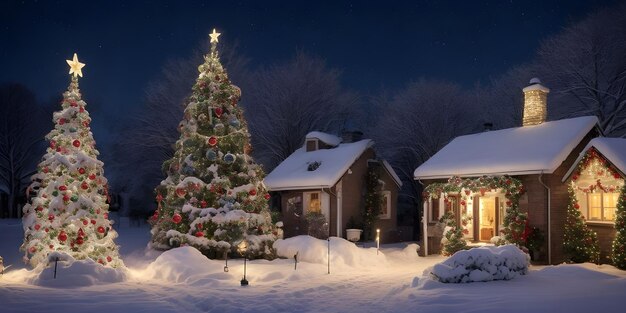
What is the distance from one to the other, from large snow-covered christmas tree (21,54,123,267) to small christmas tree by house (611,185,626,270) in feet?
43.3

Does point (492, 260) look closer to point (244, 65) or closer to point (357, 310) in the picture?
point (357, 310)

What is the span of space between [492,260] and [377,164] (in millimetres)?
13491

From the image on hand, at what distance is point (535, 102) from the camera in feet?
65.6

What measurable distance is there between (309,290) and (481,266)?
12.8 ft

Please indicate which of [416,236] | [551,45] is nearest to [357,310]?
[416,236]

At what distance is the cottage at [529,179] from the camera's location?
1552 centimetres

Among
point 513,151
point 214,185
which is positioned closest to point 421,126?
point 513,151

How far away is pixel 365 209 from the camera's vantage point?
→ 24.5m

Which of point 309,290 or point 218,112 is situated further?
point 218,112

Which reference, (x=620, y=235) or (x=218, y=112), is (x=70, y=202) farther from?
(x=620, y=235)

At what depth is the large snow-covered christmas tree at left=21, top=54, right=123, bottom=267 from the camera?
43.4 feet

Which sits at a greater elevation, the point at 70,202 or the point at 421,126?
the point at 421,126

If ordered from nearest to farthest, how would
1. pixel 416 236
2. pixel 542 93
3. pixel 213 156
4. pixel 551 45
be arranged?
pixel 213 156
pixel 542 93
pixel 551 45
pixel 416 236

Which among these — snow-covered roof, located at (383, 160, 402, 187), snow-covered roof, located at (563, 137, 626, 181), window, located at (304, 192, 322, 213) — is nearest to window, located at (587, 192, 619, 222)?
snow-covered roof, located at (563, 137, 626, 181)
